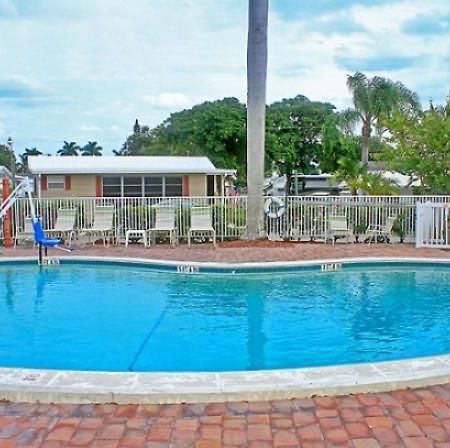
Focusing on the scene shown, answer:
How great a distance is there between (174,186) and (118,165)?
2.45 meters

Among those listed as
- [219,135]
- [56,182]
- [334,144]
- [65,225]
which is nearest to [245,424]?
[65,225]

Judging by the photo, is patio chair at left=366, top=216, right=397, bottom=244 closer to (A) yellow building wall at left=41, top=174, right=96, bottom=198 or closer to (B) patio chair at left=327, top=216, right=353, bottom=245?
(B) patio chair at left=327, top=216, right=353, bottom=245

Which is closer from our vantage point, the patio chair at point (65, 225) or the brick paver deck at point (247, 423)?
the brick paver deck at point (247, 423)

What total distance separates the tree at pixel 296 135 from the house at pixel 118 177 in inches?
294

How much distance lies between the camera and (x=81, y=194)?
21.5 m

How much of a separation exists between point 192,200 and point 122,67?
8.12m

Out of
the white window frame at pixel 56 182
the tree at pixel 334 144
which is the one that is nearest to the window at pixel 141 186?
A: the white window frame at pixel 56 182

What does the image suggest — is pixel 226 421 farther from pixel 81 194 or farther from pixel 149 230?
pixel 81 194

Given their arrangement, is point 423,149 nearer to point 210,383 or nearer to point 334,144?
point 334,144

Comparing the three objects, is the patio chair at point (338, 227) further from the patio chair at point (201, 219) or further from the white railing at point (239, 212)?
the patio chair at point (201, 219)

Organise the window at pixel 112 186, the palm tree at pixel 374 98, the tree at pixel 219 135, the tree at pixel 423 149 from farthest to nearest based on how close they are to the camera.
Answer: the palm tree at pixel 374 98, the tree at pixel 219 135, the window at pixel 112 186, the tree at pixel 423 149

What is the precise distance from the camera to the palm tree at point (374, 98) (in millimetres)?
28406

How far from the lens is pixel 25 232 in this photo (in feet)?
44.8

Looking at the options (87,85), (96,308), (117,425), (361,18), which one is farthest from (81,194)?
(117,425)
